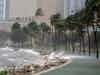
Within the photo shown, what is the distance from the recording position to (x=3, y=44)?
15.4 m

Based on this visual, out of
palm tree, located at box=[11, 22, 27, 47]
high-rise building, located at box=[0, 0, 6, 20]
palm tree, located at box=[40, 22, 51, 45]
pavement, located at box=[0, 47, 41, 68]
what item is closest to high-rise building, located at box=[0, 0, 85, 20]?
high-rise building, located at box=[0, 0, 6, 20]

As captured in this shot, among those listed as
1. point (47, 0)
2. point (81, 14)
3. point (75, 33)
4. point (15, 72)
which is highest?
point (47, 0)

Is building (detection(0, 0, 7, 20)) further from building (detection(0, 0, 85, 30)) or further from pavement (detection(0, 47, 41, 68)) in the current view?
pavement (detection(0, 47, 41, 68))

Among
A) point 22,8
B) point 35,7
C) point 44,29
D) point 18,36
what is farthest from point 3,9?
point 18,36

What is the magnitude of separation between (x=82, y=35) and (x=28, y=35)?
2854 mm

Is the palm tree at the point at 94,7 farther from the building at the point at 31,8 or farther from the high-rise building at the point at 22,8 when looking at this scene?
the high-rise building at the point at 22,8

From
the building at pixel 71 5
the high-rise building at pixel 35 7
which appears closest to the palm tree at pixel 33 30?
the high-rise building at pixel 35 7

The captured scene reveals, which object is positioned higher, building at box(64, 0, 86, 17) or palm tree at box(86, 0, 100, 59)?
building at box(64, 0, 86, 17)


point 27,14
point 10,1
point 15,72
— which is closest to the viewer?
point 15,72

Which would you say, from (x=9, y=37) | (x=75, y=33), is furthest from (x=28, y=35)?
(x=75, y=33)

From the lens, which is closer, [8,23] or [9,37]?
[9,37]

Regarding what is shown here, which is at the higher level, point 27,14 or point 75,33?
point 27,14

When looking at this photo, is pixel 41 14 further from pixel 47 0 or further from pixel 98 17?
pixel 98 17

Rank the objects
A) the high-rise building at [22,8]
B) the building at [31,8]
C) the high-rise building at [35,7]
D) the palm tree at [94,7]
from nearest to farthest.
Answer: the palm tree at [94,7]
the building at [31,8]
the high-rise building at [35,7]
the high-rise building at [22,8]
